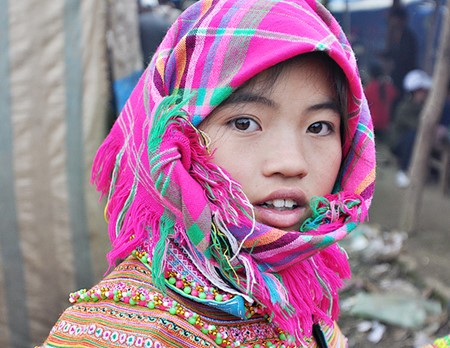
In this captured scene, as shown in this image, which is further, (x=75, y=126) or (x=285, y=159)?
(x=75, y=126)

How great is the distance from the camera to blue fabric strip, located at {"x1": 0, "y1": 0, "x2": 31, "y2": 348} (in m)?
2.67

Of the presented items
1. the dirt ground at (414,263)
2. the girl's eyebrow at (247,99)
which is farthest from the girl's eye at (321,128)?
the dirt ground at (414,263)

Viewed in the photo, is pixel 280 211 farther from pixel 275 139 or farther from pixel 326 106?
pixel 326 106

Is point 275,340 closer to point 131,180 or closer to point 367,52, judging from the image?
point 131,180

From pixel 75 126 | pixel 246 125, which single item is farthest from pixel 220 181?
pixel 75 126

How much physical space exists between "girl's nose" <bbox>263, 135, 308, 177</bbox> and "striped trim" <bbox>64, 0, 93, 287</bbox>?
1.76 m

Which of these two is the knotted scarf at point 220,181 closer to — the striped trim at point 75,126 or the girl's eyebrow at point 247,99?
the girl's eyebrow at point 247,99

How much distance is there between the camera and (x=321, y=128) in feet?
4.30

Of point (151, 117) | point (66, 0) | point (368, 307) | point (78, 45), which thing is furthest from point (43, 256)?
point (368, 307)

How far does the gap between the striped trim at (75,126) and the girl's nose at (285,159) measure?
176 cm

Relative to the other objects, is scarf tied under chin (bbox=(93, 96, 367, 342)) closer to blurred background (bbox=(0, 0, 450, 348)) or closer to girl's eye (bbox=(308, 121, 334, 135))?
girl's eye (bbox=(308, 121, 334, 135))

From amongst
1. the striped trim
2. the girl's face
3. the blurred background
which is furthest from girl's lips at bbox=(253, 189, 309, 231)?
the striped trim

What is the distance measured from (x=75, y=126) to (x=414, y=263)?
296 centimetres

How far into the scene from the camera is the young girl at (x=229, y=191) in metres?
1.17
